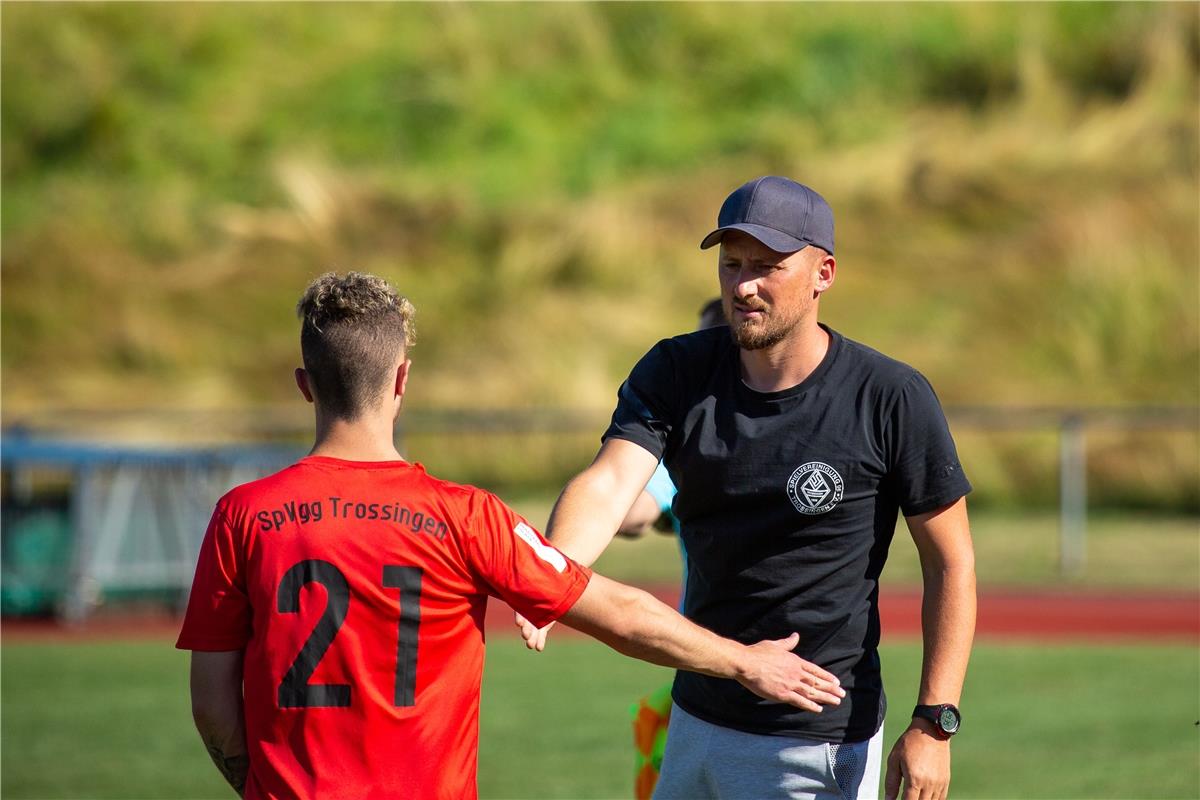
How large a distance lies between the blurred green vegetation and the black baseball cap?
708 inches

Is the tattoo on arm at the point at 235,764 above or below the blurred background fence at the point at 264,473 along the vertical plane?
below

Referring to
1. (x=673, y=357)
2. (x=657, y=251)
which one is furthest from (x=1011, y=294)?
(x=673, y=357)

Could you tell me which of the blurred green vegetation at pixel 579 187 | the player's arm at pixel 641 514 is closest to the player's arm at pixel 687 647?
the player's arm at pixel 641 514

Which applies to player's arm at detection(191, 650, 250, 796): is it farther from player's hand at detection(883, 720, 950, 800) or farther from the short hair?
player's hand at detection(883, 720, 950, 800)

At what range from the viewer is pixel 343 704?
3.08 metres

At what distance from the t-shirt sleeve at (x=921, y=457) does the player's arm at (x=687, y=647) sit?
0.48m

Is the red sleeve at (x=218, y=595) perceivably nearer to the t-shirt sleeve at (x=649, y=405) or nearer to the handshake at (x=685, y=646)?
the handshake at (x=685, y=646)

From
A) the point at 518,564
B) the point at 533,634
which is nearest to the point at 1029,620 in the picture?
the point at 533,634

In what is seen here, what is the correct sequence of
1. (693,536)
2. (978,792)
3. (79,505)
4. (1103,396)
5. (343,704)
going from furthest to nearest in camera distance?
(1103,396) < (79,505) < (978,792) < (693,536) < (343,704)

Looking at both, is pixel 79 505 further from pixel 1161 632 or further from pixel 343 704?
pixel 343 704

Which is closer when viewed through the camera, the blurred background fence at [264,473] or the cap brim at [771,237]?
the cap brim at [771,237]

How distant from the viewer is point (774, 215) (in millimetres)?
Answer: 3760

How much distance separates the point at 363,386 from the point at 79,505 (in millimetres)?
11444

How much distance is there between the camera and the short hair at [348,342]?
10.4ft
